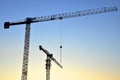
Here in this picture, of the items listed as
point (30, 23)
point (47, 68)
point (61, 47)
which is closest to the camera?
point (61, 47)

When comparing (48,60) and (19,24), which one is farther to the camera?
(48,60)

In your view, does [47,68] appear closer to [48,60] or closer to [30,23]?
[48,60]

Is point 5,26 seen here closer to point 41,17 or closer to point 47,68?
point 41,17

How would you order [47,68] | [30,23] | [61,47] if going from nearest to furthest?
1. [61,47]
2. [30,23]
3. [47,68]

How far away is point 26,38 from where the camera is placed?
114188mm

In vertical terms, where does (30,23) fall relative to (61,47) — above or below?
above

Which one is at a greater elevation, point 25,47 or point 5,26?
point 5,26

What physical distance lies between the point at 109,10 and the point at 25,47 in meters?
34.6

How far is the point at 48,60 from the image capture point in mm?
130000

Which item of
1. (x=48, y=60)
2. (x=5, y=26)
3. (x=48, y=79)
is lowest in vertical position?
(x=48, y=79)

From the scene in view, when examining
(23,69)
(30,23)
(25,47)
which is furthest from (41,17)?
(23,69)

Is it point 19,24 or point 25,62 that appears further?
point 19,24

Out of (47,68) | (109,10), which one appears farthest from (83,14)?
(47,68)

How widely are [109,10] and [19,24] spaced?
34339mm
